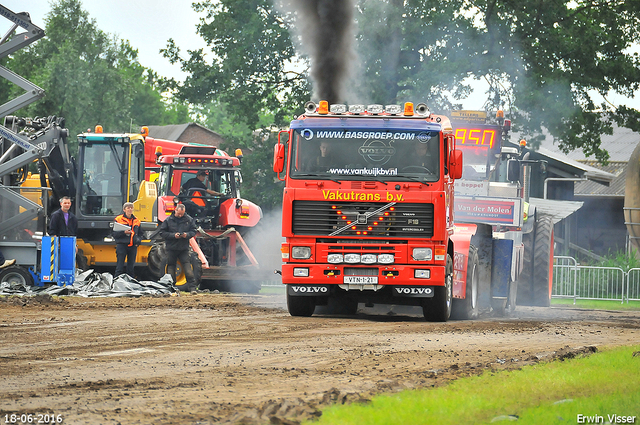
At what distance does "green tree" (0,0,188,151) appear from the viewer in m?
59.1

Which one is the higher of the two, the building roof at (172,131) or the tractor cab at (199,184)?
the building roof at (172,131)

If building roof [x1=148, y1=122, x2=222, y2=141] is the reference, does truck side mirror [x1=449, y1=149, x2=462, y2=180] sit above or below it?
below

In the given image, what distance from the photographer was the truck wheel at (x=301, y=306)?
15.2m

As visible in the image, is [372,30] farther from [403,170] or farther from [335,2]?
[403,170]

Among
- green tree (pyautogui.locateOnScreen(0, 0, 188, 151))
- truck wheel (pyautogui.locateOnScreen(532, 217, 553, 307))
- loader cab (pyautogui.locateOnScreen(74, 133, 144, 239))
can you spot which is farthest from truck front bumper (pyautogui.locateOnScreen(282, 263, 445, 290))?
green tree (pyautogui.locateOnScreen(0, 0, 188, 151))

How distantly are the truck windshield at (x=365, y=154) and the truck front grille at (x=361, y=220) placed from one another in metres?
0.43

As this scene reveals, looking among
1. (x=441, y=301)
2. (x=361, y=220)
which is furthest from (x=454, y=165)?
(x=441, y=301)

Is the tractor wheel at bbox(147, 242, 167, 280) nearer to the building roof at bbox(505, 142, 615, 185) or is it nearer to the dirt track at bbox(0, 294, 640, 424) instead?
the dirt track at bbox(0, 294, 640, 424)

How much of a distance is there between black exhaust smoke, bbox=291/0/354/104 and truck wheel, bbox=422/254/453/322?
27.7 feet

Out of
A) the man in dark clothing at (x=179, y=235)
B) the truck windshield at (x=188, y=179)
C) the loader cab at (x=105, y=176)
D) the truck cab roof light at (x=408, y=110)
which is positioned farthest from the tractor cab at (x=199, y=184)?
the truck cab roof light at (x=408, y=110)

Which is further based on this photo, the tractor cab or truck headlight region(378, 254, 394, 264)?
the tractor cab

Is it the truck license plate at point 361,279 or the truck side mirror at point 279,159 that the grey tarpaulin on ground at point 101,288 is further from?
the truck license plate at point 361,279

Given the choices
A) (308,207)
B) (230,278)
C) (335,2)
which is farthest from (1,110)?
(308,207)

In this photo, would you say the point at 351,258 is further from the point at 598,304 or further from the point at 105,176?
A: the point at 598,304
